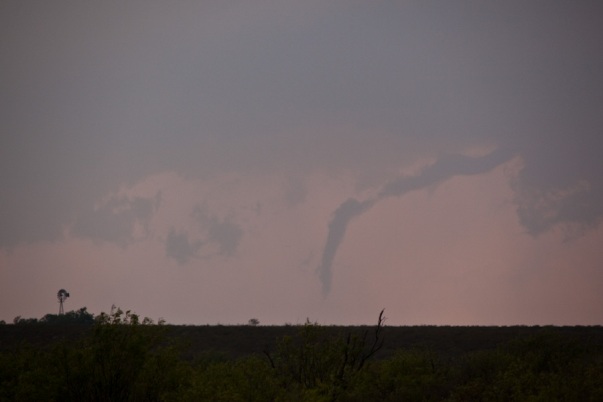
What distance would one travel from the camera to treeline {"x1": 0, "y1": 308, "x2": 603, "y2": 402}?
31.6 meters

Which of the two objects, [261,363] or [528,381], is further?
[528,381]

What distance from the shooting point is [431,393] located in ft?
132

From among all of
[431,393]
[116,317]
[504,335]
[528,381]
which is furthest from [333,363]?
[504,335]

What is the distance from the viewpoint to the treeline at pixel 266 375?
31641 mm

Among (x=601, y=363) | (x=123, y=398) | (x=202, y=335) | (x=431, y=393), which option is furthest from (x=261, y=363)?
(x=202, y=335)

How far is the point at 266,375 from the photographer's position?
31.5 meters

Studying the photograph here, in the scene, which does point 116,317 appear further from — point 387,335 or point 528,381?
point 387,335

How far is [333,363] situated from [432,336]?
50324mm

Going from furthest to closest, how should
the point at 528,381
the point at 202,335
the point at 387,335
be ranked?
the point at 202,335, the point at 387,335, the point at 528,381

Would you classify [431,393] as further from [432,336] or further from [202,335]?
[202,335]

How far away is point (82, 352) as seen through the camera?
3231 cm

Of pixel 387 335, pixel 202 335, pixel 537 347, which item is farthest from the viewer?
pixel 202 335

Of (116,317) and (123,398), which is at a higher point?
(116,317)

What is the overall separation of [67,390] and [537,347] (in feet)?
90.3
